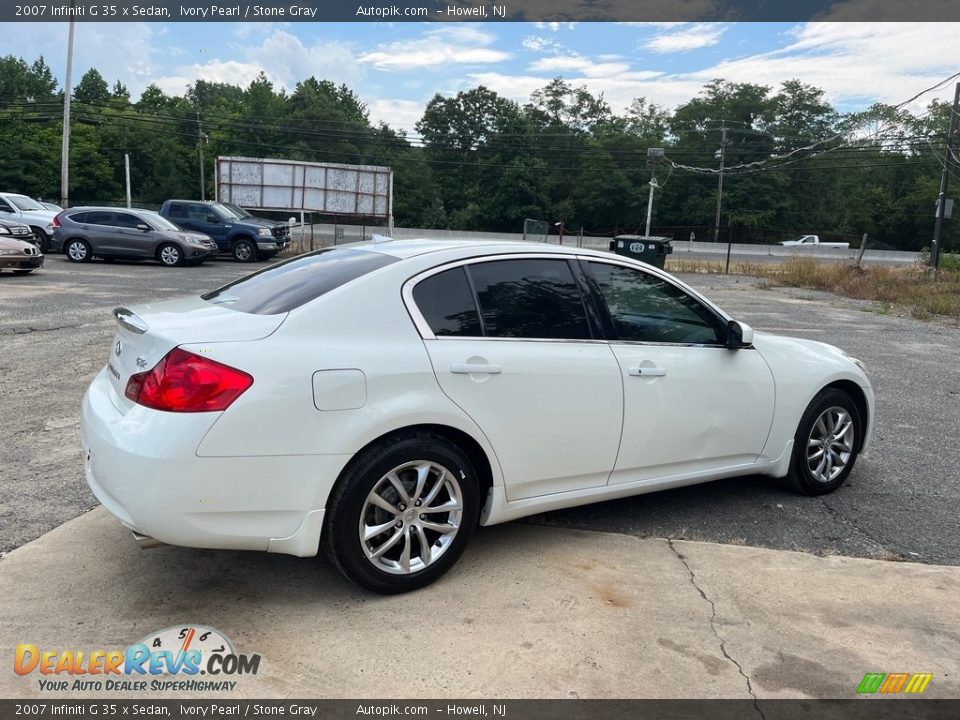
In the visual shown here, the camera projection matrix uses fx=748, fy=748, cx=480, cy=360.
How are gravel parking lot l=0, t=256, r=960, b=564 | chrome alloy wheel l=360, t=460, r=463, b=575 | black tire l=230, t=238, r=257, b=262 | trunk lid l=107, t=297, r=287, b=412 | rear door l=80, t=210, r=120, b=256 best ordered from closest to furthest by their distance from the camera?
trunk lid l=107, t=297, r=287, b=412, chrome alloy wheel l=360, t=460, r=463, b=575, gravel parking lot l=0, t=256, r=960, b=564, rear door l=80, t=210, r=120, b=256, black tire l=230, t=238, r=257, b=262

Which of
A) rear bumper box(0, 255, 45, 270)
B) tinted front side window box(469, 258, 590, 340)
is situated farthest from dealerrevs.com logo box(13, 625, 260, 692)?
rear bumper box(0, 255, 45, 270)

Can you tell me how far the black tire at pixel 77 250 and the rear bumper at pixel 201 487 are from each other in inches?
764

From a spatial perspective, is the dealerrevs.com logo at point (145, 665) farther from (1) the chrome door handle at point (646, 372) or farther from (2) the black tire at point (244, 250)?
(2) the black tire at point (244, 250)

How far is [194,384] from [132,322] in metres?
0.69

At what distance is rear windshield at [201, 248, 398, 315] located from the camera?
3.44 metres

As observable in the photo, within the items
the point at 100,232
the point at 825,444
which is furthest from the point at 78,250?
the point at 825,444

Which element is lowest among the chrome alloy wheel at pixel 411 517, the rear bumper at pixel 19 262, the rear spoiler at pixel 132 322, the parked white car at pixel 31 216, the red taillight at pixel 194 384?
the chrome alloy wheel at pixel 411 517

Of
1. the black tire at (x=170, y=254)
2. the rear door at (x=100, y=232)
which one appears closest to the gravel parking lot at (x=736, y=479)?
the black tire at (x=170, y=254)

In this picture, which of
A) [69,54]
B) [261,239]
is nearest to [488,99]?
[69,54]

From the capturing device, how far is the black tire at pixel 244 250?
76.7ft

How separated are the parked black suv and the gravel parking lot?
12.1 meters

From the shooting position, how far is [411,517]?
3.30m

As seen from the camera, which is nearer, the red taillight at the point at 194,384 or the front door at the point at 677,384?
the red taillight at the point at 194,384

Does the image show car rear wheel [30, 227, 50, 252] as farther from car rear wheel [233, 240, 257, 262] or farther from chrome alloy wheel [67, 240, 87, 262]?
car rear wheel [233, 240, 257, 262]
